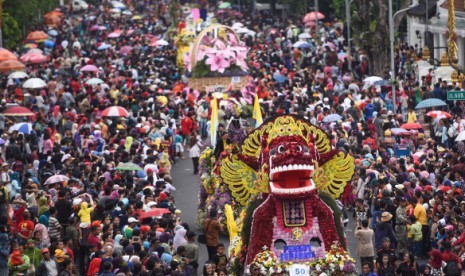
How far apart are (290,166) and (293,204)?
0.68 metres

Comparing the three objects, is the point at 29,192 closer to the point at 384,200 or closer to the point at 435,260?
the point at 384,200

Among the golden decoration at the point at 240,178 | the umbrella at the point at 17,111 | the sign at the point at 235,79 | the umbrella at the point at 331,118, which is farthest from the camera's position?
the sign at the point at 235,79

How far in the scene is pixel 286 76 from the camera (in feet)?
178

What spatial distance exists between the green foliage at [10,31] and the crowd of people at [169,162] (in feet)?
5.64

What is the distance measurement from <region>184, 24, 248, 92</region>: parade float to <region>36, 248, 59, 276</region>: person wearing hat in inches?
756

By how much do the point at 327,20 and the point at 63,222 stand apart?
168 ft

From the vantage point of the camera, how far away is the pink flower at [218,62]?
153ft

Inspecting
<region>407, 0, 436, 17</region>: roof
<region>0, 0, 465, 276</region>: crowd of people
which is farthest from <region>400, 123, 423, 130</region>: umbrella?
<region>407, 0, 436, 17</region>: roof

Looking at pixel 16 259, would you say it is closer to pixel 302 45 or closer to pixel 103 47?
pixel 302 45

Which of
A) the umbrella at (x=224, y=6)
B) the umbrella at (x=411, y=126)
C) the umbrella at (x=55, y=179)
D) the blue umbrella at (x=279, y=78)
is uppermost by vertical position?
the umbrella at (x=55, y=179)

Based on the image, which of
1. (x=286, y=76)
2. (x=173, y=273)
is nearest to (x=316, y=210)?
(x=173, y=273)

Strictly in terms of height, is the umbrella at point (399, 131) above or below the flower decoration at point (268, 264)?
below

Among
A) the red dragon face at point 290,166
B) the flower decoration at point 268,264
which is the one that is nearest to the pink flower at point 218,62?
the red dragon face at point 290,166

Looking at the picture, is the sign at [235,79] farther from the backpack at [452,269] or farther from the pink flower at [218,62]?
the backpack at [452,269]
